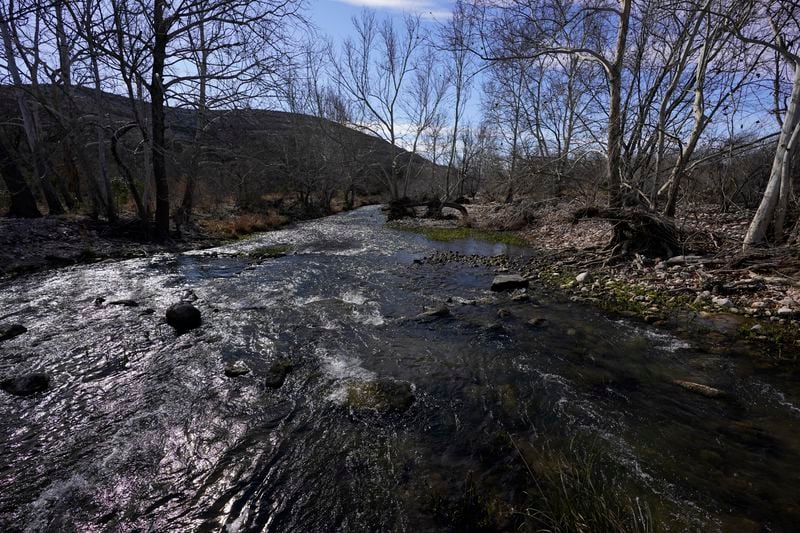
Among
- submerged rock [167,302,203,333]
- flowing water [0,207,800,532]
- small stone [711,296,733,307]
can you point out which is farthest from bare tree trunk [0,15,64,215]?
small stone [711,296,733,307]

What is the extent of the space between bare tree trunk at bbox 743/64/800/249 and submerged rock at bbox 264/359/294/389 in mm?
8774

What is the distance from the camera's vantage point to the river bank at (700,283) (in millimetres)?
5547

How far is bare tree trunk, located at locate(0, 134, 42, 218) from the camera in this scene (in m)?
11.7

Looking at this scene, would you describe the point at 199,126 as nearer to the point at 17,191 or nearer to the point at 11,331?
the point at 17,191

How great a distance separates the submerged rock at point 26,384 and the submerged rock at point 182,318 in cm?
174

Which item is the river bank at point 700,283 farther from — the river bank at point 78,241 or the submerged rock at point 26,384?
the river bank at point 78,241

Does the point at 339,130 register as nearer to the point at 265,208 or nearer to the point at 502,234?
the point at 265,208

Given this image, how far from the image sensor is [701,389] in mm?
4199

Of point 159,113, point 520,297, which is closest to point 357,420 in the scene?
point 520,297

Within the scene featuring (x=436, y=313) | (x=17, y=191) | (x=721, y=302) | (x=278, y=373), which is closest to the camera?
(x=278, y=373)

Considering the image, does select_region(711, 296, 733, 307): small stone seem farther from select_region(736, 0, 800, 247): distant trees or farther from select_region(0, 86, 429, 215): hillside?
select_region(0, 86, 429, 215): hillside

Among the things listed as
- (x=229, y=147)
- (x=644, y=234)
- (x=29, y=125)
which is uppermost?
(x=29, y=125)

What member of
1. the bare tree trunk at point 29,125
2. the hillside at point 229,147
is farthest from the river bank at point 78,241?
the hillside at point 229,147

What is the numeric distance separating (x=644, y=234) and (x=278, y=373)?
8912 mm
